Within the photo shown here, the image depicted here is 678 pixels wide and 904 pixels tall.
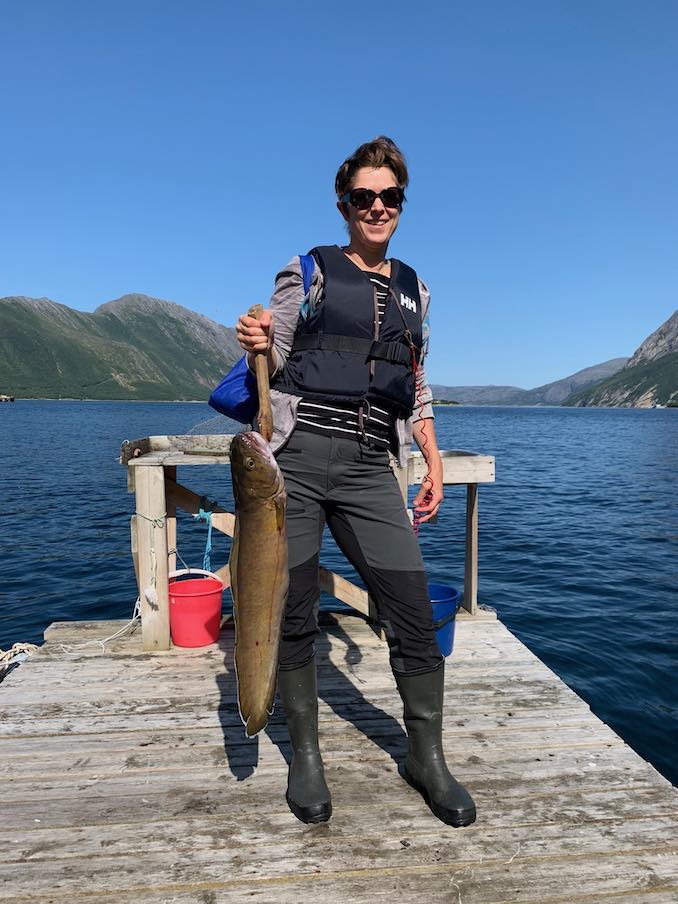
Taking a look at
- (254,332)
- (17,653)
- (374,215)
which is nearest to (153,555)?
(254,332)

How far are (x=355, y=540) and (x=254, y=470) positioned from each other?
3.31 feet

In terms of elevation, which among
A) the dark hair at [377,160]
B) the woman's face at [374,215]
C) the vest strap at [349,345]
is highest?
the dark hair at [377,160]

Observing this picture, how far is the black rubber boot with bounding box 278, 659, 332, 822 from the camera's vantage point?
323cm

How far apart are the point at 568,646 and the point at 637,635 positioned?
4.78 feet

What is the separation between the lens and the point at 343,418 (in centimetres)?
336

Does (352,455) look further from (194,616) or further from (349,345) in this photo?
(194,616)

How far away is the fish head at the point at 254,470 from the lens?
2.64m

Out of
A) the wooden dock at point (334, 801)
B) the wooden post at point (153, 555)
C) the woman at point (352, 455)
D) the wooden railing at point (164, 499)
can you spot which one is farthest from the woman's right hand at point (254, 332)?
the wooden post at point (153, 555)

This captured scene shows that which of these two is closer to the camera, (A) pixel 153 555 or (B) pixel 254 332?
(B) pixel 254 332

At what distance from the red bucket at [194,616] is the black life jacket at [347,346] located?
2.97 meters

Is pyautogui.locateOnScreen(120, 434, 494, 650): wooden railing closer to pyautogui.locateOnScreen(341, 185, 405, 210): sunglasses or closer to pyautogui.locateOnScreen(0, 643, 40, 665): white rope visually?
pyautogui.locateOnScreen(341, 185, 405, 210): sunglasses

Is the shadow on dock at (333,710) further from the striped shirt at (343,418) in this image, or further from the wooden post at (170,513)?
the striped shirt at (343,418)

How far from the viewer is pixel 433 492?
3.88 meters

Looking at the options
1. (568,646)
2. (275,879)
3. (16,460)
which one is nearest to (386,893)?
(275,879)
